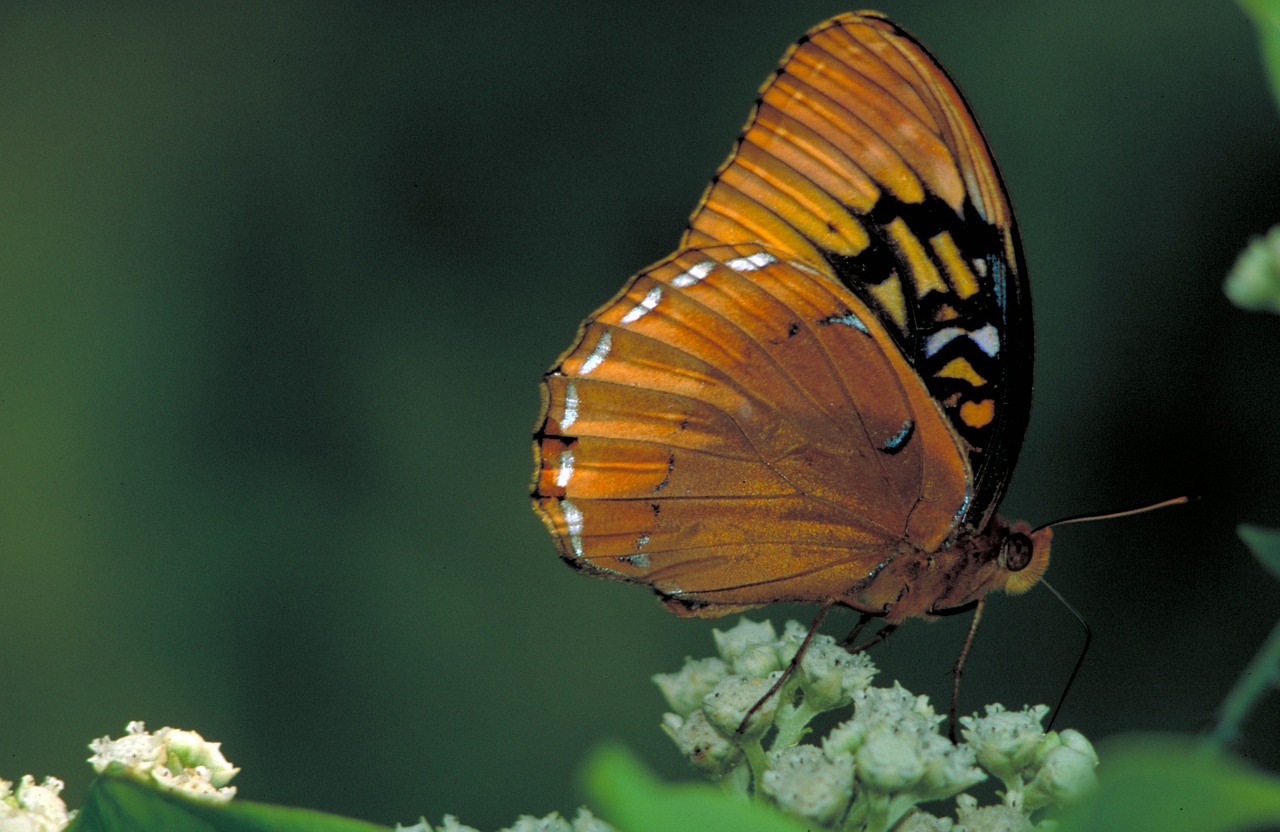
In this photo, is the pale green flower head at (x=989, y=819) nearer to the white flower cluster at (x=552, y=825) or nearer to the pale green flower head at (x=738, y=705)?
the pale green flower head at (x=738, y=705)

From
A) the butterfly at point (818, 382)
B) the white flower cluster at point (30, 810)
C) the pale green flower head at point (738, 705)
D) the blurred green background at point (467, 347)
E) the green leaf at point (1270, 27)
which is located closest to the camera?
the green leaf at point (1270, 27)

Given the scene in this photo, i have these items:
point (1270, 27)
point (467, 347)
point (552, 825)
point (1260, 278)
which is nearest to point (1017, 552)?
point (552, 825)

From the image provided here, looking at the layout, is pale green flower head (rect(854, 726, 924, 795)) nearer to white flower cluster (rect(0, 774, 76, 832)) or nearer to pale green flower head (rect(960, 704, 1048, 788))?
pale green flower head (rect(960, 704, 1048, 788))

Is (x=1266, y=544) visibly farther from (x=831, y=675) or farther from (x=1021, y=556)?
(x=1021, y=556)

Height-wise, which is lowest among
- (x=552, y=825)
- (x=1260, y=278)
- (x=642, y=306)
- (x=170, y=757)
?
(x=552, y=825)

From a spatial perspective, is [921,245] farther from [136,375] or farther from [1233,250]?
[136,375]

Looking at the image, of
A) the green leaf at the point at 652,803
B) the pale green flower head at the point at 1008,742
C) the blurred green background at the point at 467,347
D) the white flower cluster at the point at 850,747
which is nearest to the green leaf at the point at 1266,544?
the green leaf at the point at 652,803

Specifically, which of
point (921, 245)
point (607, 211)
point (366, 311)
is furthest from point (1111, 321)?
point (366, 311)
